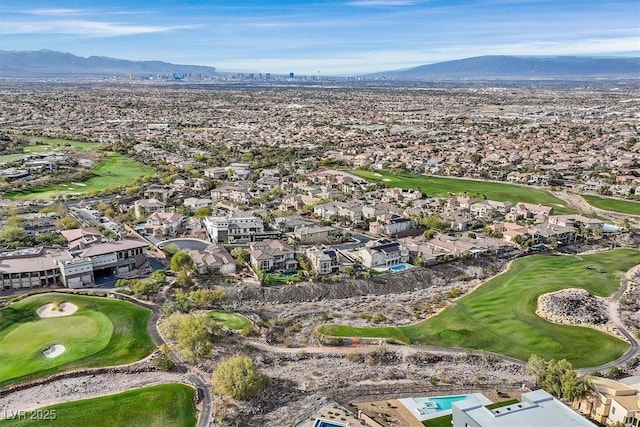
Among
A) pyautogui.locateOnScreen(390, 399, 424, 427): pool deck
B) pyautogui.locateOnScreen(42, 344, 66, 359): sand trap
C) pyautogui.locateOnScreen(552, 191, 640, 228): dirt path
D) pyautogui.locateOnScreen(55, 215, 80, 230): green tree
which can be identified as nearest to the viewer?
pyautogui.locateOnScreen(390, 399, 424, 427): pool deck

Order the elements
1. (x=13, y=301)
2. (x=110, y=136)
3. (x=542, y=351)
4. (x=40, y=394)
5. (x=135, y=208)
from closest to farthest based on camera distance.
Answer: (x=40, y=394)
(x=542, y=351)
(x=13, y=301)
(x=135, y=208)
(x=110, y=136)

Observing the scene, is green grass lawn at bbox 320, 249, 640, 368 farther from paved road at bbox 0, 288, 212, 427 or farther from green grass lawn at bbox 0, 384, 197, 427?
green grass lawn at bbox 0, 384, 197, 427

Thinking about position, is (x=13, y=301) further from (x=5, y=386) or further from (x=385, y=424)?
(x=385, y=424)

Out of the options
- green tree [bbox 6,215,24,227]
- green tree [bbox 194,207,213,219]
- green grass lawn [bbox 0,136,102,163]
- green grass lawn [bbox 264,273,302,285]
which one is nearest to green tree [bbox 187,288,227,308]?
green grass lawn [bbox 264,273,302,285]

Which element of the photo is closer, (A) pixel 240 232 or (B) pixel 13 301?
(B) pixel 13 301

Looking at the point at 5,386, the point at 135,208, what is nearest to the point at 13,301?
the point at 5,386

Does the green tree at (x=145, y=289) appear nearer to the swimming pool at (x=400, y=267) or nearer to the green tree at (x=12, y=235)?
the green tree at (x=12, y=235)

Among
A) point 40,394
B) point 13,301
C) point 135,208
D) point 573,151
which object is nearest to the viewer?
point 40,394
